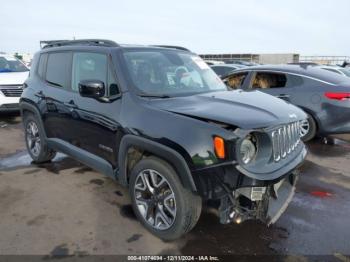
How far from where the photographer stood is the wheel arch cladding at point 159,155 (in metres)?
2.82

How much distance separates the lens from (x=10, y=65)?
34.0ft

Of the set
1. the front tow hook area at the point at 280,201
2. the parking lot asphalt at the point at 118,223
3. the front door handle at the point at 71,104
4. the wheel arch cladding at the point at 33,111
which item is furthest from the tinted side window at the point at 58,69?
the front tow hook area at the point at 280,201

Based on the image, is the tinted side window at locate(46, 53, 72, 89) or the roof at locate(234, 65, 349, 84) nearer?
the tinted side window at locate(46, 53, 72, 89)

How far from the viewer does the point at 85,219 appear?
3662 mm

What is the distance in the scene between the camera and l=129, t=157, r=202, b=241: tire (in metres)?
2.97

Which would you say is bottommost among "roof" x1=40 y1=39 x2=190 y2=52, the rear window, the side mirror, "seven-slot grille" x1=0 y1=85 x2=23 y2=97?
"seven-slot grille" x1=0 y1=85 x2=23 y2=97

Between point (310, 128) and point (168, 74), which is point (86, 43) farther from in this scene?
point (310, 128)

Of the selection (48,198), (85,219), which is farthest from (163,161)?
(48,198)

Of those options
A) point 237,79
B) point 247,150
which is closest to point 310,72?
point 237,79

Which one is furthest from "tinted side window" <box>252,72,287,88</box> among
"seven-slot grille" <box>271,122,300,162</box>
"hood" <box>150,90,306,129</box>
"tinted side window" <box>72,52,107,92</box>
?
"tinted side window" <box>72,52,107,92</box>

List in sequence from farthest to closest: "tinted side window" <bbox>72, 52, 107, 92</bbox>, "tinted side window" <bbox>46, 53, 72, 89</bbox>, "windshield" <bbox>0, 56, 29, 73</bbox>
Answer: "windshield" <bbox>0, 56, 29, 73</bbox> → "tinted side window" <bbox>46, 53, 72, 89</bbox> → "tinted side window" <bbox>72, 52, 107, 92</bbox>

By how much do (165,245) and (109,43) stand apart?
7.93 ft

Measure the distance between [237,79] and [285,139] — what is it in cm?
476

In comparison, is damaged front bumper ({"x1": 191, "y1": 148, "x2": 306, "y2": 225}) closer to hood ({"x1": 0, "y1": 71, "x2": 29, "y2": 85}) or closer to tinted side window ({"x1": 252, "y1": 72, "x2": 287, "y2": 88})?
tinted side window ({"x1": 252, "y1": 72, "x2": 287, "y2": 88})
